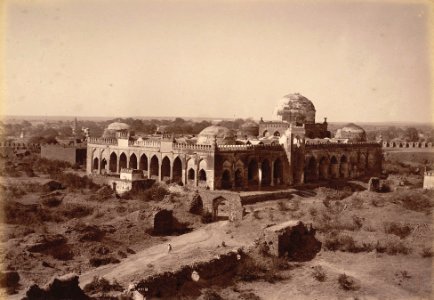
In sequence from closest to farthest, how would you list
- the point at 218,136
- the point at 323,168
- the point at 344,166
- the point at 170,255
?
the point at 170,255
the point at 218,136
the point at 323,168
the point at 344,166

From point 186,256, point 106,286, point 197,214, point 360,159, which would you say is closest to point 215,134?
point 197,214

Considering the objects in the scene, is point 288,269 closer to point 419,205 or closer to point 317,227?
point 317,227

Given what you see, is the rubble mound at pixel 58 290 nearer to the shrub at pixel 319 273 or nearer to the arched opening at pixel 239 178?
the shrub at pixel 319 273

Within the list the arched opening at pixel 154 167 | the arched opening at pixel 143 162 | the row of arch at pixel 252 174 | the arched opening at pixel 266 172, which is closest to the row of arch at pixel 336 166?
the row of arch at pixel 252 174

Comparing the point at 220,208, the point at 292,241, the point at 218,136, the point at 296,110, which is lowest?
the point at 220,208

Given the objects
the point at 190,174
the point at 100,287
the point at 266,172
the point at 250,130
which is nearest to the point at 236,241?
the point at 100,287

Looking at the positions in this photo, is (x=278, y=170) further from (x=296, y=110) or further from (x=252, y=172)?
(x=296, y=110)

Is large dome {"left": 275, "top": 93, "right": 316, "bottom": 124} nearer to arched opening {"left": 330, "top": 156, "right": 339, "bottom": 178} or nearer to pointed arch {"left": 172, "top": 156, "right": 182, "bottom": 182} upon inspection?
arched opening {"left": 330, "top": 156, "right": 339, "bottom": 178}
